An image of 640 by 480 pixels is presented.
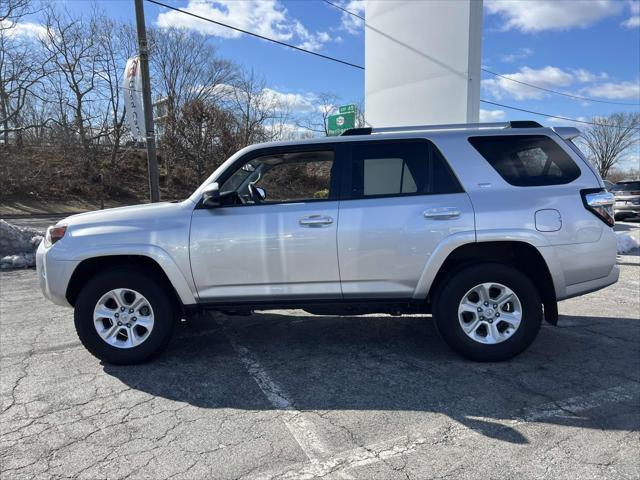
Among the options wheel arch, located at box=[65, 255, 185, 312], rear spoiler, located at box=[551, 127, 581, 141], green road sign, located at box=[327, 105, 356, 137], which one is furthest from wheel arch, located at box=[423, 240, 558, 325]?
green road sign, located at box=[327, 105, 356, 137]

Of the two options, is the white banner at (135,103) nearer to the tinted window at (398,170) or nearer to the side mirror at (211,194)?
the side mirror at (211,194)

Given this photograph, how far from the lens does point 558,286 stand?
389cm

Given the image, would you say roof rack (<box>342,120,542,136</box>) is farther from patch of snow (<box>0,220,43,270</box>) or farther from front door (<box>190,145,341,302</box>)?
patch of snow (<box>0,220,43,270</box>)

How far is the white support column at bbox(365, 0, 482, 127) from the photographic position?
10.1m

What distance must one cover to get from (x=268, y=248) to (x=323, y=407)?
54.0 inches

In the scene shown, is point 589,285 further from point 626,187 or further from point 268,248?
point 626,187

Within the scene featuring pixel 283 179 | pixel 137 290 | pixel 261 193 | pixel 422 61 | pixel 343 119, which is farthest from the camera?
pixel 343 119

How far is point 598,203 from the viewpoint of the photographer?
383cm

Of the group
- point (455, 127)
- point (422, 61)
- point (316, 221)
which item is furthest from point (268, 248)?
point (422, 61)

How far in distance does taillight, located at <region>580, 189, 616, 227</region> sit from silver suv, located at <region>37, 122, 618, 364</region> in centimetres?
1

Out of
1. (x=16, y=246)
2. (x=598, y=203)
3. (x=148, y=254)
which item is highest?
(x=598, y=203)

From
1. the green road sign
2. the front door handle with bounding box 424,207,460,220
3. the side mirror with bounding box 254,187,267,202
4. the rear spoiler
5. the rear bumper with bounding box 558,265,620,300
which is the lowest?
the rear bumper with bounding box 558,265,620,300

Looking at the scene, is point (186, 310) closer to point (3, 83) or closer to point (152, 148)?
point (152, 148)

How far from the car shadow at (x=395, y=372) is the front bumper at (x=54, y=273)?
2.58 ft
